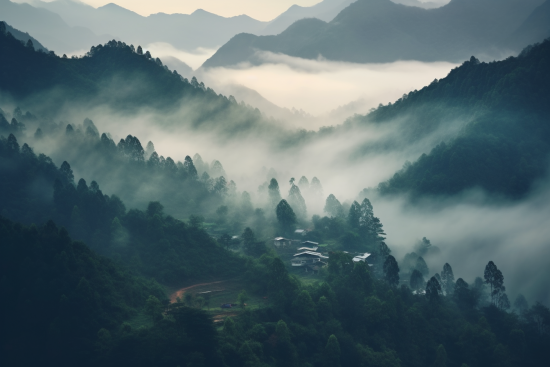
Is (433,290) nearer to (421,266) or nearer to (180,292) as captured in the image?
(421,266)

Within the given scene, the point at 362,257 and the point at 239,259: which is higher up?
the point at 239,259

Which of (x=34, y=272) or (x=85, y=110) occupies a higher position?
(x=85, y=110)

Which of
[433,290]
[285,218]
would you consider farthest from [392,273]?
[285,218]

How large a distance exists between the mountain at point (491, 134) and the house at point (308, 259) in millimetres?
41885

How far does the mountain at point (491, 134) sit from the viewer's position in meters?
134

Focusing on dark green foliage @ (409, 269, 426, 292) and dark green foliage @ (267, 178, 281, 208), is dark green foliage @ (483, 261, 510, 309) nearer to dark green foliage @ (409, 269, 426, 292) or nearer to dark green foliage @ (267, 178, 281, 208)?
dark green foliage @ (409, 269, 426, 292)

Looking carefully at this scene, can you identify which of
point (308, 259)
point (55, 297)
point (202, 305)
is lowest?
point (202, 305)

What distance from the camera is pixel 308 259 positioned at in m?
108

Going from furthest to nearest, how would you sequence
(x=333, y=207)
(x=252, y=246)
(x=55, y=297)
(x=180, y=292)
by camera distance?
(x=333, y=207), (x=252, y=246), (x=180, y=292), (x=55, y=297)

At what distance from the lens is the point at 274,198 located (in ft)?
455

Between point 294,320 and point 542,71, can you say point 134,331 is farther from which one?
point 542,71

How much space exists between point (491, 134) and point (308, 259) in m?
61.9

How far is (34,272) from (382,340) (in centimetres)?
4957

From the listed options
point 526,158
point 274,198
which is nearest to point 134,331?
point 274,198
